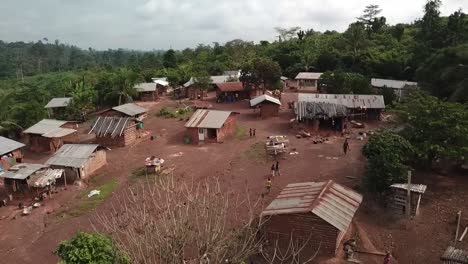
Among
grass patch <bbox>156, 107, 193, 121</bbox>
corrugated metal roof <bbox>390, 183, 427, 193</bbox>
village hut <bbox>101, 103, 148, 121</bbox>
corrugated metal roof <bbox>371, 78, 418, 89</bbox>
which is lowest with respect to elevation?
corrugated metal roof <bbox>390, 183, 427, 193</bbox>

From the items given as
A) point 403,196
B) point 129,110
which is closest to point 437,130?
point 403,196

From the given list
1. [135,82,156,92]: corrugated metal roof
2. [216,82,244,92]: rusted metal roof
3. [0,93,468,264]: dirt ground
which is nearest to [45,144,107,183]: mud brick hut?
[0,93,468,264]: dirt ground

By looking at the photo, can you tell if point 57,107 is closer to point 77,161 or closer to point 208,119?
point 208,119

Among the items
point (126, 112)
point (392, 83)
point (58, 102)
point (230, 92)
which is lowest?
point (126, 112)

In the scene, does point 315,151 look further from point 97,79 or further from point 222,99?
point 97,79

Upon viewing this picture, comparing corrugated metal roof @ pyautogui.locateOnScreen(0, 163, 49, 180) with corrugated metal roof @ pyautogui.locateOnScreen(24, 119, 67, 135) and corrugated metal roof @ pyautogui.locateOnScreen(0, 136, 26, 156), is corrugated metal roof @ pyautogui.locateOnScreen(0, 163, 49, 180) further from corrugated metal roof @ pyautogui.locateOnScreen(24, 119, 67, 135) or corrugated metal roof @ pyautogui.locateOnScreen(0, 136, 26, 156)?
corrugated metal roof @ pyautogui.locateOnScreen(24, 119, 67, 135)

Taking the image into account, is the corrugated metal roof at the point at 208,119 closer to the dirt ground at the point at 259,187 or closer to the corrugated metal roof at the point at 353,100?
the dirt ground at the point at 259,187

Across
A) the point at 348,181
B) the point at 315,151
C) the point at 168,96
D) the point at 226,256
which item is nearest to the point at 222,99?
the point at 168,96
